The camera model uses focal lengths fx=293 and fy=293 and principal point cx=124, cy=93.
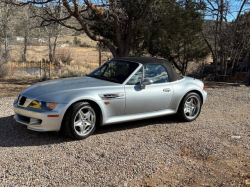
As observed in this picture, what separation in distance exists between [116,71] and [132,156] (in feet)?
7.13

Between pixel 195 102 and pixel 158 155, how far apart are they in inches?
101

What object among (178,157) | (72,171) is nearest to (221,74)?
(178,157)

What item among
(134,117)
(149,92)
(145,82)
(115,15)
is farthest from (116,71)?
(115,15)

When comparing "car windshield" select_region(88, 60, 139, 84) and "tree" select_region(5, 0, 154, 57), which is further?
"tree" select_region(5, 0, 154, 57)

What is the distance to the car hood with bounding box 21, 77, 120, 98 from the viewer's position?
5156 mm

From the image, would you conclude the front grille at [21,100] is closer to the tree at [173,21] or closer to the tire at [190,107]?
the tire at [190,107]

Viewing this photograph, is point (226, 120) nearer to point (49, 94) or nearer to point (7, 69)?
point (49, 94)

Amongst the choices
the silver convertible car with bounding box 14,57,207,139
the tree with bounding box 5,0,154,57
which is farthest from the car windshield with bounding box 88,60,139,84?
the tree with bounding box 5,0,154,57

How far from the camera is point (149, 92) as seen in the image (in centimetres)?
590

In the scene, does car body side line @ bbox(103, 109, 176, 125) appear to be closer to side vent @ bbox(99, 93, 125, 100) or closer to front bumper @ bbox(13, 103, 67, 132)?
side vent @ bbox(99, 93, 125, 100)

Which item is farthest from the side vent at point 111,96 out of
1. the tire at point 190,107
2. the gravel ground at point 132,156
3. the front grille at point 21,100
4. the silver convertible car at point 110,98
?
the tire at point 190,107

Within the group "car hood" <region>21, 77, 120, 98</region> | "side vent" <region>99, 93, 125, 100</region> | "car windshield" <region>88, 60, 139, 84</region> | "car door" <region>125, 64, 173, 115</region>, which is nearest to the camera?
"car hood" <region>21, 77, 120, 98</region>

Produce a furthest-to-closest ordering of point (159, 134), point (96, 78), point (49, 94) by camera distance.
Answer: point (96, 78), point (159, 134), point (49, 94)

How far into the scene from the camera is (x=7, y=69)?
1656 cm
